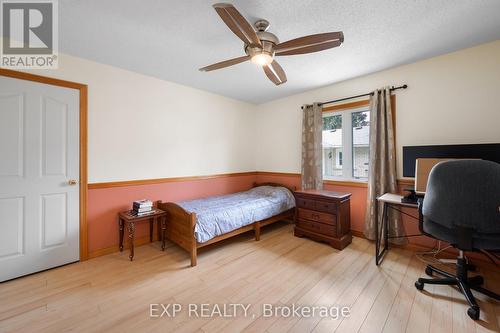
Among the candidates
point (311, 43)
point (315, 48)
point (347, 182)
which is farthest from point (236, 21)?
point (347, 182)

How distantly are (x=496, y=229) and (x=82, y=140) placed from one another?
3.91 metres

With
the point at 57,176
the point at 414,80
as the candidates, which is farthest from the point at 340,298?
the point at 57,176

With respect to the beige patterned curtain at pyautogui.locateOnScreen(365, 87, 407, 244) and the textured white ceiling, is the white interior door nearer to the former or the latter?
the textured white ceiling

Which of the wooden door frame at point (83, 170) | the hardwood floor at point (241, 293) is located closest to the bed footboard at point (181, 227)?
the hardwood floor at point (241, 293)

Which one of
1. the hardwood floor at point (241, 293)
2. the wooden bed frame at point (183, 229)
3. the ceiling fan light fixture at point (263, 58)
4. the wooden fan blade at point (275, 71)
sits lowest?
the hardwood floor at point (241, 293)

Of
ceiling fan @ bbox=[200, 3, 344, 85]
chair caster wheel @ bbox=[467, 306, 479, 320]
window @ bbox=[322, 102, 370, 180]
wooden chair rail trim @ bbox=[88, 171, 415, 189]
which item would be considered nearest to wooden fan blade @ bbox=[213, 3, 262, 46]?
ceiling fan @ bbox=[200, 3, 344, 85]

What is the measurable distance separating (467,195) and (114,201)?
3539 millimetres

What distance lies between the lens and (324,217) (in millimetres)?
2789

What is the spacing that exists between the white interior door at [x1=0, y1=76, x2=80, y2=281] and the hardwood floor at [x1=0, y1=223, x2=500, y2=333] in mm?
246

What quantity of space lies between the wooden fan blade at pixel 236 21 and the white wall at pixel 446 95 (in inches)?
85.8

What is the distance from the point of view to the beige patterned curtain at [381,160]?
2645 mm

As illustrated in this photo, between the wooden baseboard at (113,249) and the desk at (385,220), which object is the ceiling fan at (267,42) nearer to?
the desk at (385,220)

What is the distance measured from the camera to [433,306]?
1.62 metres

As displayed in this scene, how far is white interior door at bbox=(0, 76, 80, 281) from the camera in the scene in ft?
6.44
